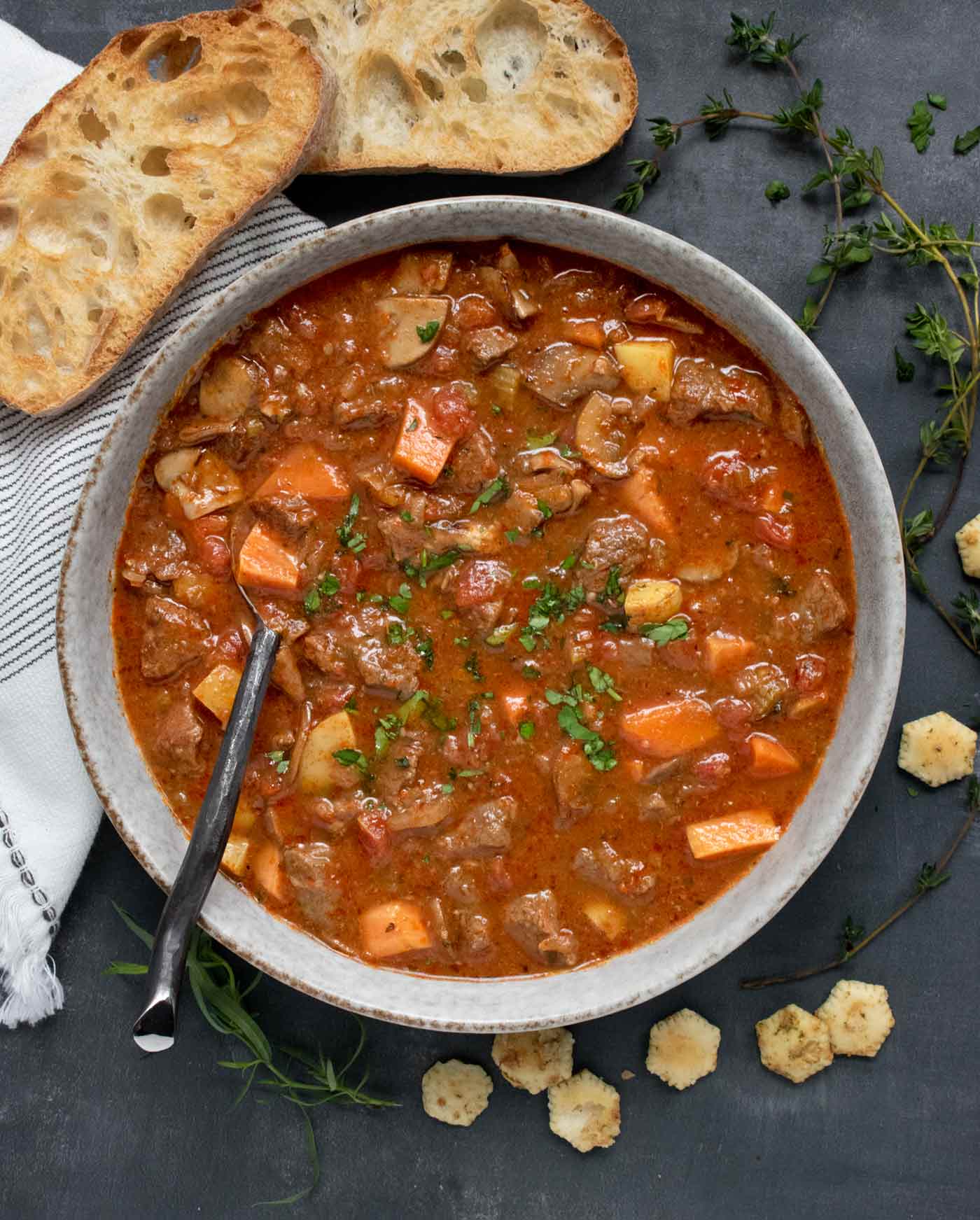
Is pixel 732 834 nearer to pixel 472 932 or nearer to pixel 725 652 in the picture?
pixel 725 652

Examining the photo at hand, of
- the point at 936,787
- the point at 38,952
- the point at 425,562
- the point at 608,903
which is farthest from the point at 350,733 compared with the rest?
the point at 936,787

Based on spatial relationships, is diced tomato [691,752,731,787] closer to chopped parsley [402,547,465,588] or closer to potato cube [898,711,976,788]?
potato cube [898,711,976,788]

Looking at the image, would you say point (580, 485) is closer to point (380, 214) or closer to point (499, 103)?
point (380, 214)

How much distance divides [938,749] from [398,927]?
6.64 ft

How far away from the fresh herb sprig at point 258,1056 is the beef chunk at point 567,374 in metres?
2.27

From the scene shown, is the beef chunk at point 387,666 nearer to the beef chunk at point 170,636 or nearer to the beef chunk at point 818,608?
the beef chunk at point 170,636

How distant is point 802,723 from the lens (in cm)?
345

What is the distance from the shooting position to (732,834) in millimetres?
3418

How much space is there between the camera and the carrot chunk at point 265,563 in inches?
132

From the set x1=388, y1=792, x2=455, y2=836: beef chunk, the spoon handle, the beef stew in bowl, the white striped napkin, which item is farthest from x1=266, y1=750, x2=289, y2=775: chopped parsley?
the white striped napkin

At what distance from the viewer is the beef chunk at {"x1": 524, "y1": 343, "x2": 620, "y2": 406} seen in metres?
3.33

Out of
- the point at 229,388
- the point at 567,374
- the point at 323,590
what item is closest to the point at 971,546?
the point at 567,374

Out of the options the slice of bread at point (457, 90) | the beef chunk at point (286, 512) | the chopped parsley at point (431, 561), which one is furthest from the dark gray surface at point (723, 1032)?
the chopped parsley at point (431, 561)

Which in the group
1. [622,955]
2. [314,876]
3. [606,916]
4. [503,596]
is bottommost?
[622,955]
